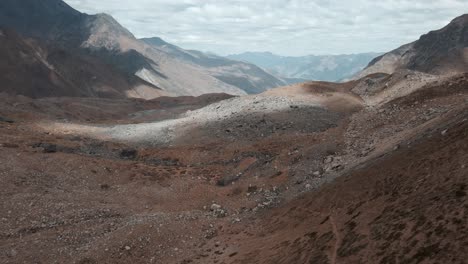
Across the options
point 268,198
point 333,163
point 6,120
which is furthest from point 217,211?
point 6,120

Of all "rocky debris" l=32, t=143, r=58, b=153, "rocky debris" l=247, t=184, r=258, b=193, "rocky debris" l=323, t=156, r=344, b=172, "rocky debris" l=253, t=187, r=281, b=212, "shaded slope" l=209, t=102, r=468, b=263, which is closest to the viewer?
A: "shaded slope" l=209, t=102, r=468, b=263

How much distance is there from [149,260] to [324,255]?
29.6 ft

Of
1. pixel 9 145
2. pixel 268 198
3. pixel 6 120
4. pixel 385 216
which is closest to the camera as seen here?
pixel 385 216

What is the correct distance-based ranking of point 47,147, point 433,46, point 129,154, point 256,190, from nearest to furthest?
point 256,190, point 47,147, point 129,154, point 433,46

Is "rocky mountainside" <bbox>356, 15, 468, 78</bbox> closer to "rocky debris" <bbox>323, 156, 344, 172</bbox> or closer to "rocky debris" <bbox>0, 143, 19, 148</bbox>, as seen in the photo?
"rocky debris" <bbox>323, 156, 344, 172</bbox>

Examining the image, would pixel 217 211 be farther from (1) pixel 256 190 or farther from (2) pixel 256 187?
(2) pixel 256 187

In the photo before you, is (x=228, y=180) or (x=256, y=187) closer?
(x=256, y=187)

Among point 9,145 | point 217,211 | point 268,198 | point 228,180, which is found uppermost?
point 9,145

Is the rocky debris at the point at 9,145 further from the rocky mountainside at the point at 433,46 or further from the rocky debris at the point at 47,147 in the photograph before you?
the rocky mountainside at the point at 433,46

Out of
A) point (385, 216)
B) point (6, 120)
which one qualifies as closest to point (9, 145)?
point (6, 120)

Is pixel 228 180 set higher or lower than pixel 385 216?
lower

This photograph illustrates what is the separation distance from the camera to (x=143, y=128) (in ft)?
163

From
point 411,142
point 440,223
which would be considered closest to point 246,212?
point 411,142

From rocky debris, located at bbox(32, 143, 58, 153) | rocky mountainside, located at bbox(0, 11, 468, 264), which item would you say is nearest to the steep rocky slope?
rocky mountainside, located at bbox(0, 11, 468, 264)
